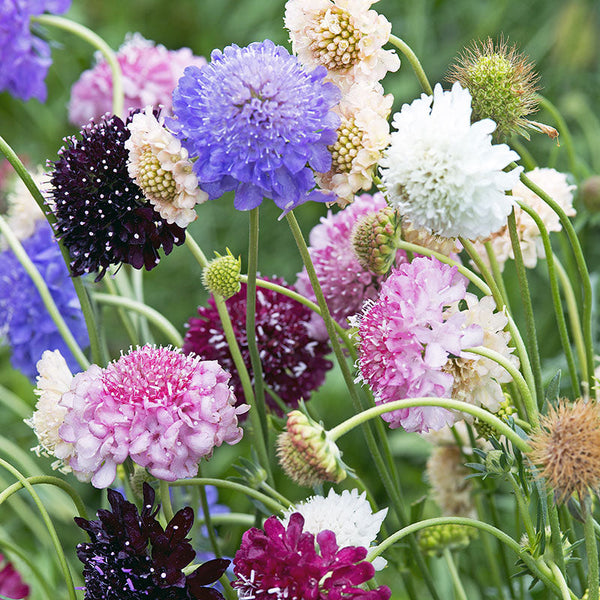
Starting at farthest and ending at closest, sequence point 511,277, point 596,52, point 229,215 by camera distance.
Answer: point 229,215
point 596,52
point 511,277

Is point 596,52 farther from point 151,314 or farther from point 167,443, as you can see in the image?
point 167,443

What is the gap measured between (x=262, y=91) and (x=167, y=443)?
175 mm

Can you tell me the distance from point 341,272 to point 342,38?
17cm

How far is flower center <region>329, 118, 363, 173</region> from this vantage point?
417 mm

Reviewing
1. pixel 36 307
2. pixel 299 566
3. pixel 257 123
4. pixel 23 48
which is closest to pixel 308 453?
pixel 299 566

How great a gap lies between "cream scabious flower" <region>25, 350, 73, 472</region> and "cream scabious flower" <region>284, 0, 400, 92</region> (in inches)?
8.6

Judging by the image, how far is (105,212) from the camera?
435 mm

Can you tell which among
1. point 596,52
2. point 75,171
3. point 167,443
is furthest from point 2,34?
point 596,52

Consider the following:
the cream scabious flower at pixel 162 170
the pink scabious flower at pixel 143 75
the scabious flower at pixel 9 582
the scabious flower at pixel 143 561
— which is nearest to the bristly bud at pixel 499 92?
the cream scabious flower at pixel 162 170

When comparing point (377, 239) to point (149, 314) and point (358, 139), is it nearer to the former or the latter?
point (358, 139)

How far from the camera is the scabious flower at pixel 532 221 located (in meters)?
0.51

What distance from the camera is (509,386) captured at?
18.7 inches

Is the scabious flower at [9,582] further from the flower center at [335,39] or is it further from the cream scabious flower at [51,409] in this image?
the flower center at [335,39]

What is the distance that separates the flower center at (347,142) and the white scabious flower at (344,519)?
0.17 m
